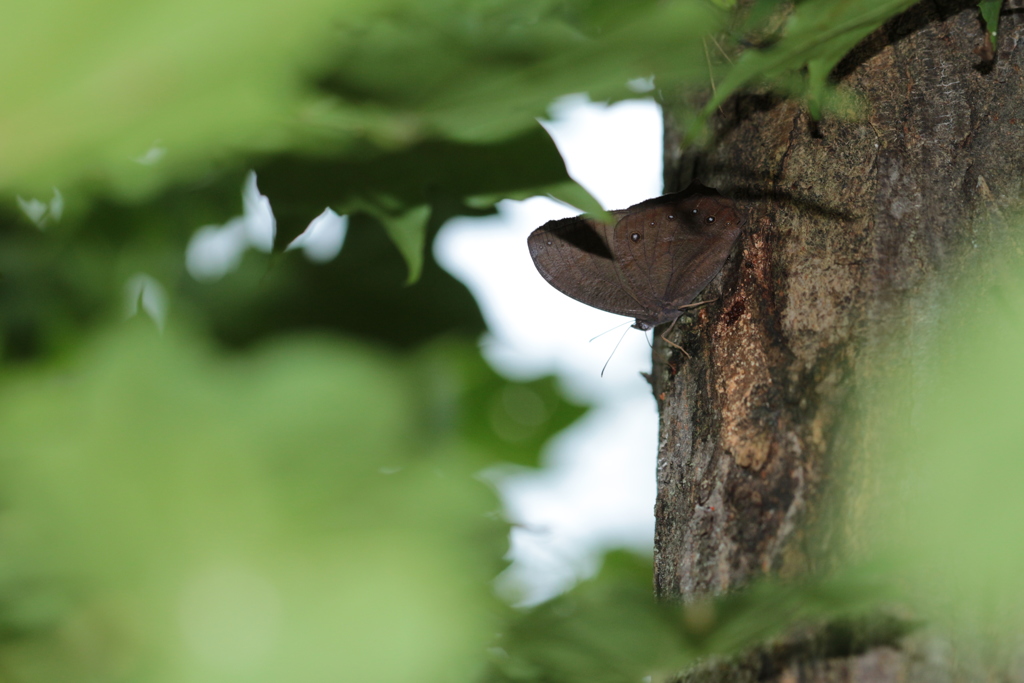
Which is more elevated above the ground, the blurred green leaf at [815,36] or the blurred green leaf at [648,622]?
the blurred green leaf at [815,36]

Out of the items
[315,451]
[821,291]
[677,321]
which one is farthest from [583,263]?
[315,451]

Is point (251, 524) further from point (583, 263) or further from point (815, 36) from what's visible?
point (583, 263)

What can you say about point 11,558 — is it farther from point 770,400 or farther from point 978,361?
point 770,400

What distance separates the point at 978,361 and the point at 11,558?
432mm

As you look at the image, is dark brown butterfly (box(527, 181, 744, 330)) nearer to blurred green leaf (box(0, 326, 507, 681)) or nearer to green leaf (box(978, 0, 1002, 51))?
green leaf (box(978, 0, 1002, 51))

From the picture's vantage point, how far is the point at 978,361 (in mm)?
238

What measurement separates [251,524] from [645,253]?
42.6 inches

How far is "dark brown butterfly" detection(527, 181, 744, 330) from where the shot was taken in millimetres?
1013

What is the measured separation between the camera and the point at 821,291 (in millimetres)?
846

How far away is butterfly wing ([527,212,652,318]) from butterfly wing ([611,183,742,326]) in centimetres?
2

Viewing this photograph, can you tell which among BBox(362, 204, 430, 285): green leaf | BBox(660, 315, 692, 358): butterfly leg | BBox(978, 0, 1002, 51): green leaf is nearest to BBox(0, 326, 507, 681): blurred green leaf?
BBox(362, 204, 430, 285): green leaf

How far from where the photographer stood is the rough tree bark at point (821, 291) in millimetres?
738

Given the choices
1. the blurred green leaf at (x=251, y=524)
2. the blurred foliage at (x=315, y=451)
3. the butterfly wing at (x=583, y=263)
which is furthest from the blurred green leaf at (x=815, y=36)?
the butterfly wing at (x=583, y=263)

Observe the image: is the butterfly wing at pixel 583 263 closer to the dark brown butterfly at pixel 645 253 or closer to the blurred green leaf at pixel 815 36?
the dark brown butterfly at pixel 645 253
